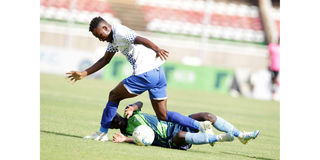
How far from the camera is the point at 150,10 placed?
30766 millimetres

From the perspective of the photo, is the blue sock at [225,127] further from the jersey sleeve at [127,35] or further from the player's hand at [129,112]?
the jersey sleeve at [127,35]

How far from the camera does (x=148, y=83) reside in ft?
24.8

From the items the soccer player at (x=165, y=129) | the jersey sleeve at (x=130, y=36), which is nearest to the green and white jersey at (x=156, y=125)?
the soccer player at (x=165, y=129)

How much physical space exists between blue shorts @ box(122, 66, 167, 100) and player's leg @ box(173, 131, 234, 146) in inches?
23.5

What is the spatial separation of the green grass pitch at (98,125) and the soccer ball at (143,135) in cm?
8

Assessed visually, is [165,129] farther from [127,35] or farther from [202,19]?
[202,19]

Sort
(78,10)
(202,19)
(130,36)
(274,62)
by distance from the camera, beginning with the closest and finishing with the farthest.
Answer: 1. (130,36)
2. (274,62)
3. (78,10)
4. (202,19)

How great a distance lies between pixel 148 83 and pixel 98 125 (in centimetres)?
241

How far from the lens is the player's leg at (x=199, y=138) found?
7.02 m

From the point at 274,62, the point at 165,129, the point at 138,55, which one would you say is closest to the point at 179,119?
the point at 165,129

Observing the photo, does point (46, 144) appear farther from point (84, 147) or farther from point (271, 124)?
point (271, 124)

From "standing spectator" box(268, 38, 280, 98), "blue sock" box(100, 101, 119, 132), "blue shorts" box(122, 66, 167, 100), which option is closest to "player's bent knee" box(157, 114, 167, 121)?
"blue shorts" box(122, 66, 167, 100)
